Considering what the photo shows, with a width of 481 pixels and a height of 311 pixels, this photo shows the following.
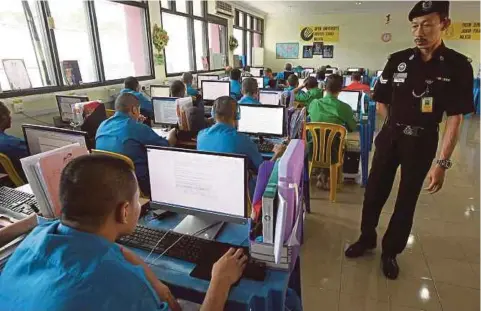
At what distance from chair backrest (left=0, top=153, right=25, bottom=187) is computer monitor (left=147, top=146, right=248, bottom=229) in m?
1.50

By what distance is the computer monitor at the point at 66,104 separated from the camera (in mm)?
3629

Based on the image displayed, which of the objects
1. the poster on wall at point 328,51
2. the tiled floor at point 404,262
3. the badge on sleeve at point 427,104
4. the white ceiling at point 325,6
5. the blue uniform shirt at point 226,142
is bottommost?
the tiled floor at point 404,262

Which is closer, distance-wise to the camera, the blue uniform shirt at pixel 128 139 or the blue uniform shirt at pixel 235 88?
the blue uniform shirt at pixel 128 139

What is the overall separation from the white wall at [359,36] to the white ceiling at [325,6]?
0.97ft

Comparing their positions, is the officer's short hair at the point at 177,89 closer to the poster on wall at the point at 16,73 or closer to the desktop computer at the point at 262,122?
the desktop computer at the point at 262,122

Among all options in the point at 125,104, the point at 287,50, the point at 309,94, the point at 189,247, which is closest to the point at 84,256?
the point at 189,247

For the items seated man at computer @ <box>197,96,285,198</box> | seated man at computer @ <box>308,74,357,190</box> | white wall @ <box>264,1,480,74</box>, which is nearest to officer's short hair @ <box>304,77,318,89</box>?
seated man at computer @ <box>308,74,357,190</box>

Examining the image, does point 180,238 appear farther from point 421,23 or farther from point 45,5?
point 45,5

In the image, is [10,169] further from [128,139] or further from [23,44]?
[23,44]

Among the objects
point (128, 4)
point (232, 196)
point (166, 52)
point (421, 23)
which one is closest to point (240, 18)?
point (166, 52)

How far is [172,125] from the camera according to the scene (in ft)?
11.9

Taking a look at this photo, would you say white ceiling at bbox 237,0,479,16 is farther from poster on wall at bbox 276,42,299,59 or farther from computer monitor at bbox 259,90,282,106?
computer monitor at bbox 259,90,282,106

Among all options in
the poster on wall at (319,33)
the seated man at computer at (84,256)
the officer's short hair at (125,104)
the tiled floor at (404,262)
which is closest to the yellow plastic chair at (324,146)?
the tiled floor at (404,262)

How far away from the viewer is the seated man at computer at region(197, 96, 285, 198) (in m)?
1.92
